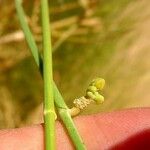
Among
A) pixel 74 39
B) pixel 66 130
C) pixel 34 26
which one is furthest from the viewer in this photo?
pixel 74 39

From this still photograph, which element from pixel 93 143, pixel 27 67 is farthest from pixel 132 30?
pixel 93 143

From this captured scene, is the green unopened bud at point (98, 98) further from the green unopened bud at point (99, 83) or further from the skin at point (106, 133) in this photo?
the skin at point (106, 133)

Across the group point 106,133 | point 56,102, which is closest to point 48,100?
point 56,102

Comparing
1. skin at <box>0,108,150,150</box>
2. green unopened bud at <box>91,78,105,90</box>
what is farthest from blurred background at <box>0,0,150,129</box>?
green unopened bud at <box>91,78,105,90</box>

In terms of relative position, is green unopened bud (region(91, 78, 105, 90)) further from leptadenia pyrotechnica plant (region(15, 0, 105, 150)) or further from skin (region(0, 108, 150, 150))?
skin (region(0, 108, 150, 150))

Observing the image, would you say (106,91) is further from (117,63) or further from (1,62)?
(1,62)

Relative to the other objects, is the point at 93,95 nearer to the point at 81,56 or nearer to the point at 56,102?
the point at 56,102
